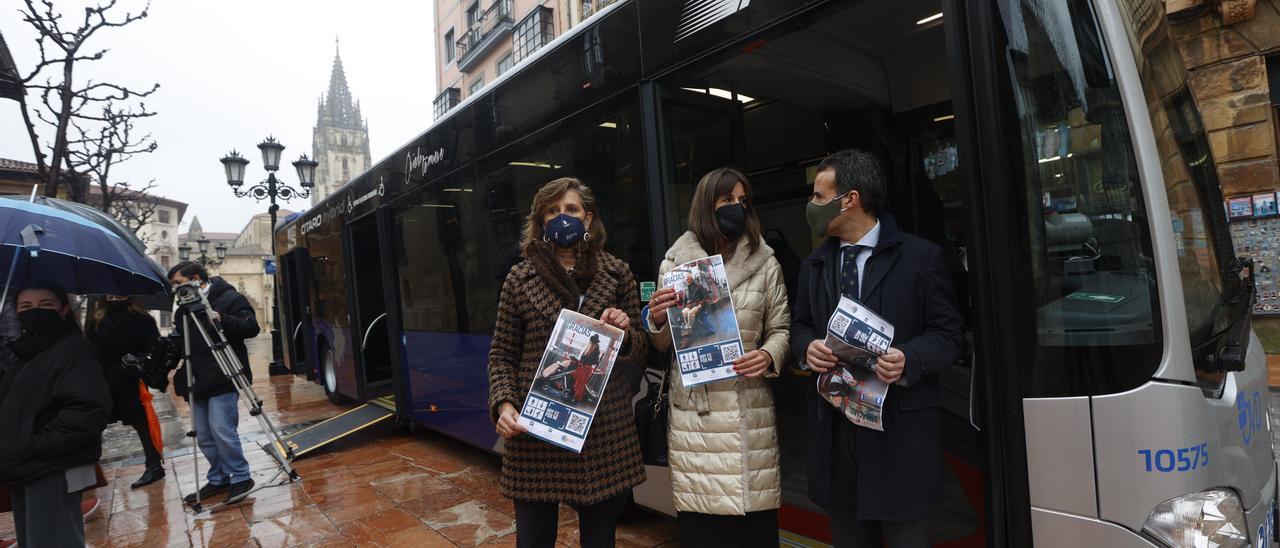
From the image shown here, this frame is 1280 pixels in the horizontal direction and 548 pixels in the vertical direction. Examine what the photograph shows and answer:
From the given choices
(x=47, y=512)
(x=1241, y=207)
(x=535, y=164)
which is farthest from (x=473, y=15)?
(x=47, y=512)

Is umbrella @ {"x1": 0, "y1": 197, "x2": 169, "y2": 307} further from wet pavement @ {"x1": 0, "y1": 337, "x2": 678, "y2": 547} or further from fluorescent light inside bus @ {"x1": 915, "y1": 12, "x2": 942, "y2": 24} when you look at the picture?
fluorescent light inside bus @ {"x1": 915, "y1": 12, "x2": 942, "y2": 24}

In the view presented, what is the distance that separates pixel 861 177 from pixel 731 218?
44cm

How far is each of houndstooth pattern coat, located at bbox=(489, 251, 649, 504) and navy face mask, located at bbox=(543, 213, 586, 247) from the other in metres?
0.14

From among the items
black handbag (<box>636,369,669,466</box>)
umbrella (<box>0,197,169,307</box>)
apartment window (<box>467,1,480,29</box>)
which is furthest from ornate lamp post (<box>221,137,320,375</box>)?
apartment window (<box>467,1,480,29</box>)

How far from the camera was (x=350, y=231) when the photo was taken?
7379 millimetres

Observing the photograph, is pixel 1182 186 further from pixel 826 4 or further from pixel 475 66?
pixel 475 66

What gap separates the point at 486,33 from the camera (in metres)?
27.2

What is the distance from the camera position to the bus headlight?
1.72 meters

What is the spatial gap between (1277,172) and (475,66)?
1058 inches

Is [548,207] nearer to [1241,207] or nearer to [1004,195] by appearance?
[1004,195]

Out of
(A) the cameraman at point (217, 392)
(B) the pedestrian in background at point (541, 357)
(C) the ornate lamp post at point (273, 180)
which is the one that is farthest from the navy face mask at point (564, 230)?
(C) the ornate lamp post at point (273, 180)

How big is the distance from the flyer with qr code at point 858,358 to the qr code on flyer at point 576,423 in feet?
2.53

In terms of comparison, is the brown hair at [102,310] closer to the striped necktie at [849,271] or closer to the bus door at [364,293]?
the bus door at [364,293]

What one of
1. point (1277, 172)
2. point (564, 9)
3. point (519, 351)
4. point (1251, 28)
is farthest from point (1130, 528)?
point (564, 9)
